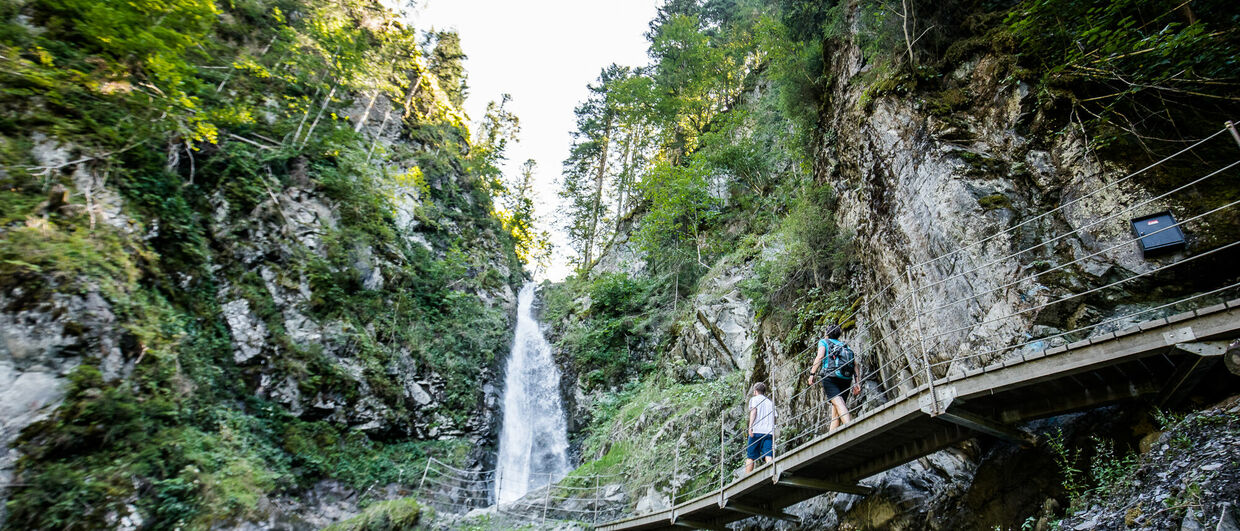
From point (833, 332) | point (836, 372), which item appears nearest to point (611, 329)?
point (833, 332)

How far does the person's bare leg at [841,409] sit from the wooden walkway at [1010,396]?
1.07 feet

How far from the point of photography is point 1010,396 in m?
4.07

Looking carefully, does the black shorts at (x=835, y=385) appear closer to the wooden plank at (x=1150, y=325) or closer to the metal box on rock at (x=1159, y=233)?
the wooden plank at (x=1150, y=325)

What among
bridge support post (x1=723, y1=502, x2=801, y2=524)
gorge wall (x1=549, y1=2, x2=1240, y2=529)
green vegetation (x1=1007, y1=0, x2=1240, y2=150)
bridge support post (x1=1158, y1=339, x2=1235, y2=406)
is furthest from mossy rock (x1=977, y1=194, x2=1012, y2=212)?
bridge support post (x1=723, y1=502, x2=801, y2=524)

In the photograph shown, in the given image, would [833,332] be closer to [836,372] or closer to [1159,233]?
[836,372]

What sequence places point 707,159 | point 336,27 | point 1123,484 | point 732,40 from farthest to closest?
point 732,40 → point 336,27 → point 707,159 → point 1123,484

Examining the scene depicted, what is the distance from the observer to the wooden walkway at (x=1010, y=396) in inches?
121

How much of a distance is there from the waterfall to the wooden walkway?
31.5 ft

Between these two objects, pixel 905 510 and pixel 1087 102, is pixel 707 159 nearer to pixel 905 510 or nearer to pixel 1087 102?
pixel 1087 102

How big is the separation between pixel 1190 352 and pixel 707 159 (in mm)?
13667

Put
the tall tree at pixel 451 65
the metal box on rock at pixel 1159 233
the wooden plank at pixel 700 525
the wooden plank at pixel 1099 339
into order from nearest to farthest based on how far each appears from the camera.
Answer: the wooden plank at pixel 1099 339, the metal box on rock at pixel 1159 233, the wooden plank at pixel 700 525, the tall tree at pixel 451 65

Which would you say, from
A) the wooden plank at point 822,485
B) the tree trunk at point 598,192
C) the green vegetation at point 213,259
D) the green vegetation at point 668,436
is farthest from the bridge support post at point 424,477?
the tree trunk at point 598,192

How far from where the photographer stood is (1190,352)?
9.79 feet

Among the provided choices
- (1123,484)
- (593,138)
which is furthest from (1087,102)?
(593,138)
